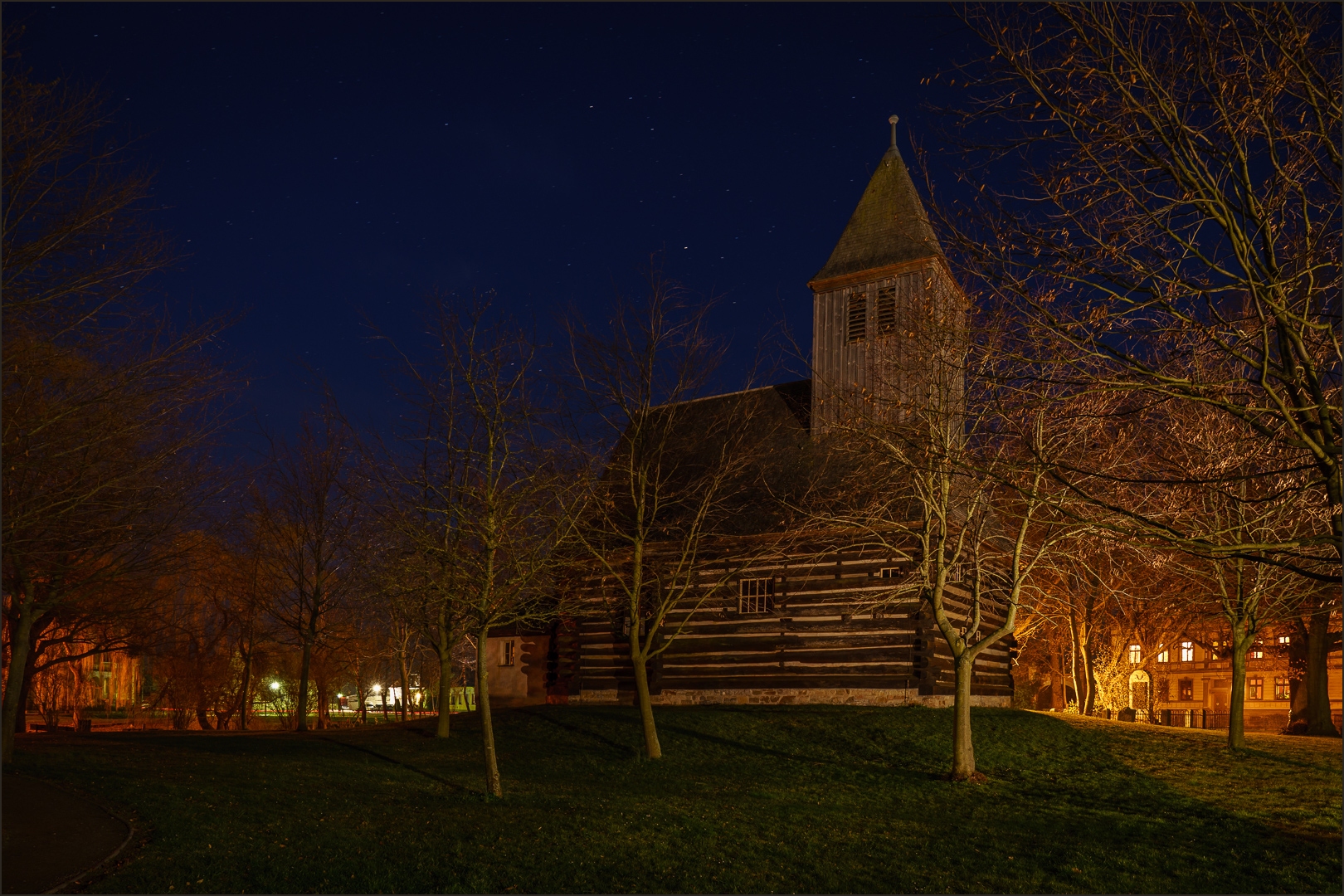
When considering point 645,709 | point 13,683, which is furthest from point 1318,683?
point 13,683

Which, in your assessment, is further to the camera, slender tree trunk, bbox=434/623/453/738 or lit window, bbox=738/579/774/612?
lit window, bbox=738/579/774/612

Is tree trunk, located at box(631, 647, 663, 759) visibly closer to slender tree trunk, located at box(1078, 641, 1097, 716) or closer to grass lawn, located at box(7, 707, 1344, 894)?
grass lawn, located at box(7, 707, 1344, 894)

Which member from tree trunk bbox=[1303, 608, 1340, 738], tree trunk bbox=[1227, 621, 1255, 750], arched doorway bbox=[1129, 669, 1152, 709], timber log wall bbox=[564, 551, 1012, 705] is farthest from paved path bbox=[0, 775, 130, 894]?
arched doorway bbox=[1129, 669, 1152, 709]

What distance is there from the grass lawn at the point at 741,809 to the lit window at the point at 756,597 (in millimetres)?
3680

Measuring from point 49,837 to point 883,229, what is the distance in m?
24.9

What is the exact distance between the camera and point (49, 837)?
9.80m

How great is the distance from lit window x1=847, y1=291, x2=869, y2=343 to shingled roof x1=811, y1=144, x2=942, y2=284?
75cm

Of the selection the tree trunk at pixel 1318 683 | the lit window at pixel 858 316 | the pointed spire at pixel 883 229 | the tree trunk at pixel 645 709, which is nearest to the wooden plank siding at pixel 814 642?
the tree trunk at pixel 645 709

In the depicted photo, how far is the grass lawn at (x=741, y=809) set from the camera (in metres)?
9.38

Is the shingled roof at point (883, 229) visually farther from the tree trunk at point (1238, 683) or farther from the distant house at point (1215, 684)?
the distant house at point (1215, 684)

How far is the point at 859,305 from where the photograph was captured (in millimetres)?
28078

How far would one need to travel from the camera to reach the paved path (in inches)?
334

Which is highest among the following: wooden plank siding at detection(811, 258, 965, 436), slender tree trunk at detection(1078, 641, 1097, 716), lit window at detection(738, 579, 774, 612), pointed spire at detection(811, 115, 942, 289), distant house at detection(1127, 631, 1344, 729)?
pointed spire at detection(811, 115, 942, 289)

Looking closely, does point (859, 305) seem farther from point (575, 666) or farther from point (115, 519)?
point (115, 519)
